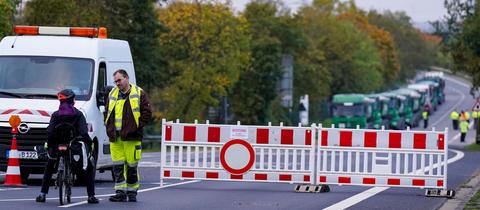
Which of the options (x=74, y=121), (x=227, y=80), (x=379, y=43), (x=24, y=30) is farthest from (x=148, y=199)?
(x=379, y=43)

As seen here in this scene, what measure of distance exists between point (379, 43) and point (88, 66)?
13098 centimetres

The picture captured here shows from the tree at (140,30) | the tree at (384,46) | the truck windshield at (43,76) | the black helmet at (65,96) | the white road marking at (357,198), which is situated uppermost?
the tree at (384,46)

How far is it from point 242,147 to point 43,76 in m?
3.79

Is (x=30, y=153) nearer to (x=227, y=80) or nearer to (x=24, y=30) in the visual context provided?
(x=24, y=30)

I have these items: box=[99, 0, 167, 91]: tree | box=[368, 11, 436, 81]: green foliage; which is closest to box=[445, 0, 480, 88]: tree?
box=[99, 0, 167, 91]: tree

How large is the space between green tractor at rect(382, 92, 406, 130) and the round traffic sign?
255ft

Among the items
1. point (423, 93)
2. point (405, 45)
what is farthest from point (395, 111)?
point (405, 45)

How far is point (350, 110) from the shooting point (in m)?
86.5

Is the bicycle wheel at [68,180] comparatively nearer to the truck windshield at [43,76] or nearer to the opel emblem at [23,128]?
the opel emblem at [23,128]

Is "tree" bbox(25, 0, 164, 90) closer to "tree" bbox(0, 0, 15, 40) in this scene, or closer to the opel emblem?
"tree" bbox(0, 0, 15, 40)

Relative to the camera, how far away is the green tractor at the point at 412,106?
106 m

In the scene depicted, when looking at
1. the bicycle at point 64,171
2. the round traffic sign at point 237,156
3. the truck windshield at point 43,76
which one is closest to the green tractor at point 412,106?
the truck windshield at point 43,76

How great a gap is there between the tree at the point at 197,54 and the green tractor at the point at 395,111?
21.5 metres

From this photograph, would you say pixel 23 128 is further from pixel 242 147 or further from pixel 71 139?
pixel 71 139
